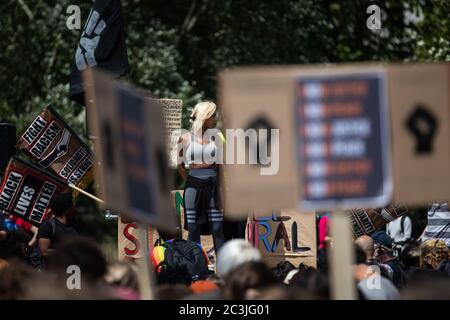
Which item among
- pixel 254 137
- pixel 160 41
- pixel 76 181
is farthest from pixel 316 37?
pixel 254 137

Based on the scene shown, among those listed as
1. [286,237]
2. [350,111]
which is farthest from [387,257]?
[350,111]

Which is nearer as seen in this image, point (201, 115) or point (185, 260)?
point (185, 260)

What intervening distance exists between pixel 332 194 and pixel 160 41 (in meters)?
18.4

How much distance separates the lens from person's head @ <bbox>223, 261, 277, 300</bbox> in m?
7.68

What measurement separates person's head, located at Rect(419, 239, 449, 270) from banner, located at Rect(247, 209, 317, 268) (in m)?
0.98

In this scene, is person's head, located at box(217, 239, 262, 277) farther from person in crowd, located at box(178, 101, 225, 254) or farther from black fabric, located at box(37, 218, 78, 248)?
person in crowd, located at box(178, 101, 225, 254)

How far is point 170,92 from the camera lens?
24.1 meters

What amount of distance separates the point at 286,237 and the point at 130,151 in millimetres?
5698

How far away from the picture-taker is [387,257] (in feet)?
39.8

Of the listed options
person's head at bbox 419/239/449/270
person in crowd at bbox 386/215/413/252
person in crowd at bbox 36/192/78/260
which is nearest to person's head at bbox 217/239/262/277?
person in crowd at bbox 36/192/78/260

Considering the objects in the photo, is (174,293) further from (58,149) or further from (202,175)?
(58,149)

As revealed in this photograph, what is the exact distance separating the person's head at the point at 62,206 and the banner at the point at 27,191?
1.15 m

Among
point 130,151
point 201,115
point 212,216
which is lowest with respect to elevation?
point 212,216
